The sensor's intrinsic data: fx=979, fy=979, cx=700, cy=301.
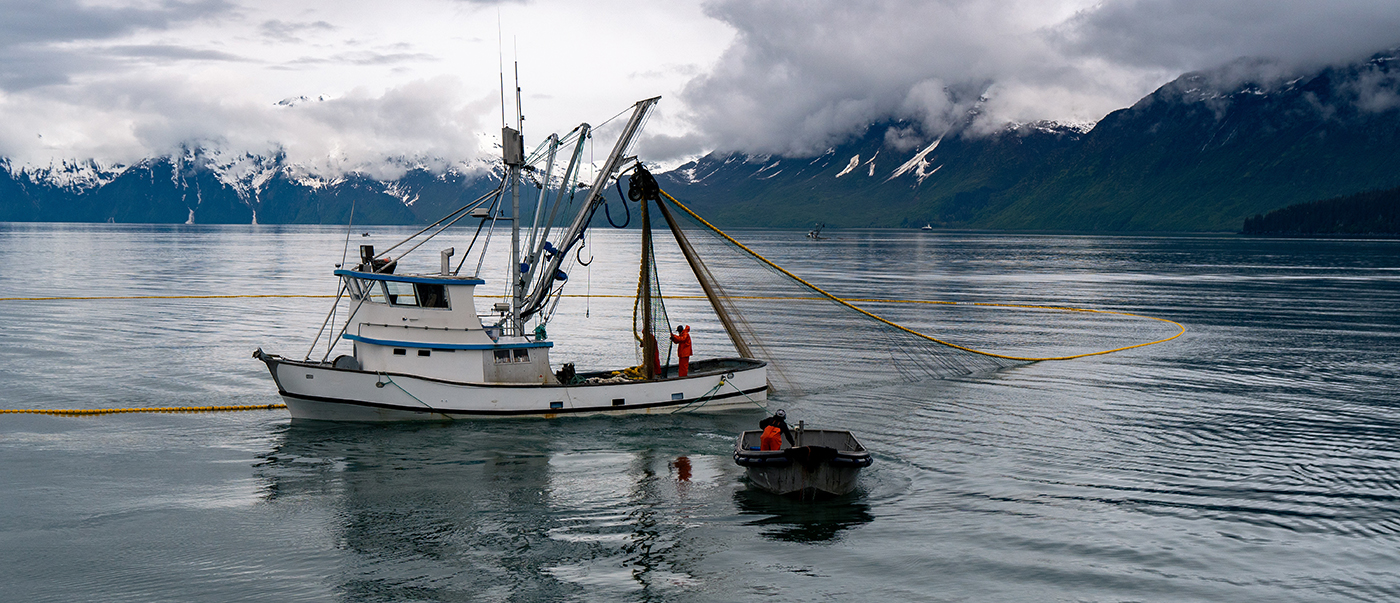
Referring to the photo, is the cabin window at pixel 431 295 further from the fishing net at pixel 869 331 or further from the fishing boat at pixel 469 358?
the fishing net at pixel 869 331

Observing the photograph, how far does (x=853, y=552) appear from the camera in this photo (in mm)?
22234

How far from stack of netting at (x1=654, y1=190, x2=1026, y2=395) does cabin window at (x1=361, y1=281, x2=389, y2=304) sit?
415 inches

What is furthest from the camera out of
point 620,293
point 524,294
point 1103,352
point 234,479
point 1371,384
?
point 620,293

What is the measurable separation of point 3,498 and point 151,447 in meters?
5.95

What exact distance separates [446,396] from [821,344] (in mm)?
27303

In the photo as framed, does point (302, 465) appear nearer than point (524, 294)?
Yes

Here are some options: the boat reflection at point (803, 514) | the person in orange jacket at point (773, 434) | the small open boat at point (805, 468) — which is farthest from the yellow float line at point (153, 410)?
the small open boat at point (805, 468)

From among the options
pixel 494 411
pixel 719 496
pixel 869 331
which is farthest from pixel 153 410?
pixel 869 331

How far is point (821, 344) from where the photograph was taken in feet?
185

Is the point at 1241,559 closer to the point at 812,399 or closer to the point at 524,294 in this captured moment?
the point at 812,399

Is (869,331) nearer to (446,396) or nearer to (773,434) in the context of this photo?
(446,396)

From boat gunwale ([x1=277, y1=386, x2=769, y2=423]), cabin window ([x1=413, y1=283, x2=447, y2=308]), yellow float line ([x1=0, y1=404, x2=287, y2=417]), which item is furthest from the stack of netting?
yellow float line ([x1=0, y1=404, x2=287, y2=417])

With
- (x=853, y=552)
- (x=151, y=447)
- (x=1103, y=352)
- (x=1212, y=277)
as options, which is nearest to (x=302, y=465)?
(x=151, y=447)

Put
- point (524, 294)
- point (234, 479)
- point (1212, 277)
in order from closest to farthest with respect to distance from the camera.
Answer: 1. point (234, 479)
2. point (524, 294)
3. point (1212, 277)
